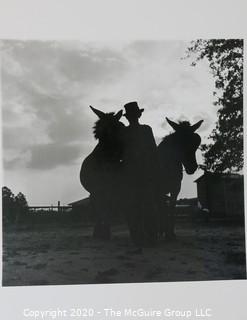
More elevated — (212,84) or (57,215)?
(212,84)

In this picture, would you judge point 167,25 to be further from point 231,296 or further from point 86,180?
point 231,296

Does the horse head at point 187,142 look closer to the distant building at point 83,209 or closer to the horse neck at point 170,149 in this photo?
the horse neck at point 170,149

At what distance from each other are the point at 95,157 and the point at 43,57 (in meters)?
0.57

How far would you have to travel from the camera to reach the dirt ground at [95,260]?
2.48 metres

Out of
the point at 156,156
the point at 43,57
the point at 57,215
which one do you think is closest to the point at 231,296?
the point at 156,156

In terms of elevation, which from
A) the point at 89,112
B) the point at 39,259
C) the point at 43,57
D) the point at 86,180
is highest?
the point at 43,57

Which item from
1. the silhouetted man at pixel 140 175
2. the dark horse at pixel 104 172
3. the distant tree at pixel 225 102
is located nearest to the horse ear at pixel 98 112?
the dark horse at pixel 104 172

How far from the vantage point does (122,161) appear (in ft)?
8.44

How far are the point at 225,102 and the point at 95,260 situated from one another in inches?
41.5

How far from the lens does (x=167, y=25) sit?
260 centimetres

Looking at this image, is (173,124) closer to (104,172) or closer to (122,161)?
(122,161)

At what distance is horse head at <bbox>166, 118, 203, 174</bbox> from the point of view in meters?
2.59

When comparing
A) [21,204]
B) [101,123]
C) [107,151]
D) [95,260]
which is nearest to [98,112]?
[101,123]

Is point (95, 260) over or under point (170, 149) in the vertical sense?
under
